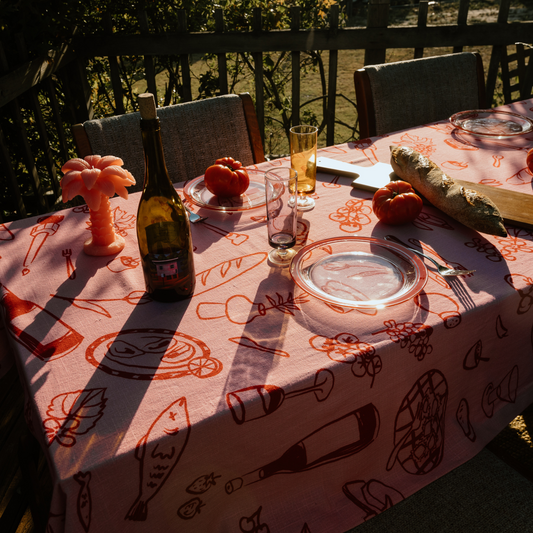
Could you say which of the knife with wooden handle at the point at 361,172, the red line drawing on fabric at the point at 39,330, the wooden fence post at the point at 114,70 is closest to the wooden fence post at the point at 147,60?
the wooden fence post at the point at 114,70

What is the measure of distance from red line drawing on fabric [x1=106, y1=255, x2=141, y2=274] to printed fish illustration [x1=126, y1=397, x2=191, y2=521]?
1.43 feet

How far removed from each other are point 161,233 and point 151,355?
0.96 ft

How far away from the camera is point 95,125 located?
1512 millimetres

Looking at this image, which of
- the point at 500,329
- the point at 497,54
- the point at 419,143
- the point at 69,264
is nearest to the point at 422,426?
the point at 500,329

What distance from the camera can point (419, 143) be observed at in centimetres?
159

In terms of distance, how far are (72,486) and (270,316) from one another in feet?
1.32

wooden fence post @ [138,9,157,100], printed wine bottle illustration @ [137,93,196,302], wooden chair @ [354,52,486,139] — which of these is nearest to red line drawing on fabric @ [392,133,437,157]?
wooden chair @ [354,52,486,139]

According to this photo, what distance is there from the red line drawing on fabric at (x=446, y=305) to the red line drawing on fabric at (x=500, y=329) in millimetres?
99

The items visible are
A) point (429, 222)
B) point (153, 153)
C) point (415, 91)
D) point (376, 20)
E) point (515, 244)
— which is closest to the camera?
point (153, 153)

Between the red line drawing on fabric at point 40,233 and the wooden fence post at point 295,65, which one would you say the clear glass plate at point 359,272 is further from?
the wooden fence post at point 295,65

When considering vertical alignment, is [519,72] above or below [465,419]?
above

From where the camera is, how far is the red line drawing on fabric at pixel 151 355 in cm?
71

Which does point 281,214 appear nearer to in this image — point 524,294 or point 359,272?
point 359,272

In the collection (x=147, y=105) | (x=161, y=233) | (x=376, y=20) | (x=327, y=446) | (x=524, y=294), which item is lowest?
(x=327, y=446)
